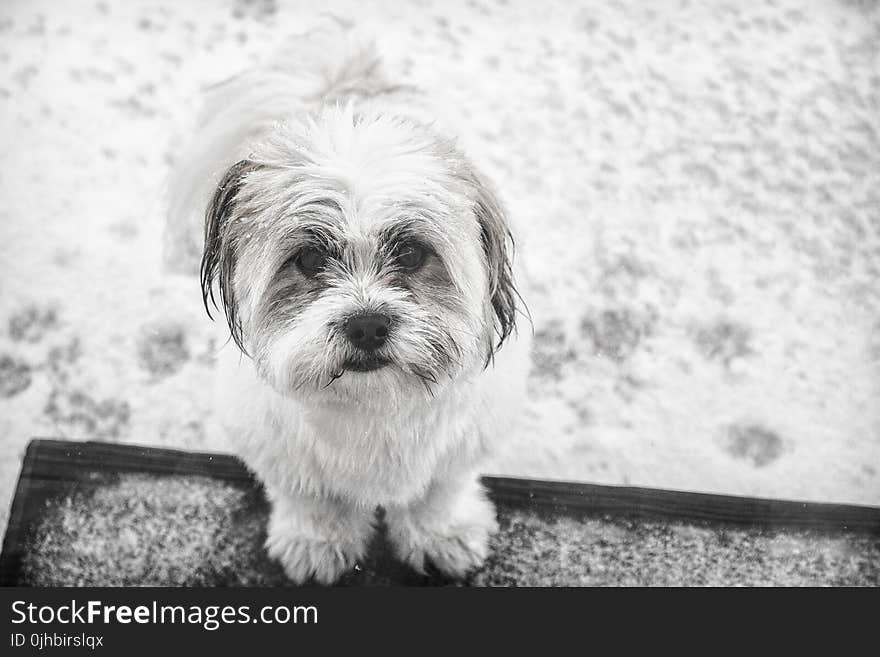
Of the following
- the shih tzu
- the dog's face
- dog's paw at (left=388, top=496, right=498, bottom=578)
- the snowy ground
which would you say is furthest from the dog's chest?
the snowy ground

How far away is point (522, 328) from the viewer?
1.37 meters

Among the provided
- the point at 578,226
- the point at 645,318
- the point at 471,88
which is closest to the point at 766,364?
the point at 645,318

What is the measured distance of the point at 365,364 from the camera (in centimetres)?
100

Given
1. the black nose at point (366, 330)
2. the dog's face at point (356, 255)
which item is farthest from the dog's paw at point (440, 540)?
the black nose at point (366, 330)

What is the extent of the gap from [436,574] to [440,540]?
0.08 m

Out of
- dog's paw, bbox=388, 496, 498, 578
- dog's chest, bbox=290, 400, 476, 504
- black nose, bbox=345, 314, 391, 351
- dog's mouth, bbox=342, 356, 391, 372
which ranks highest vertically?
black nose, bbox=345, 314, 391, 351

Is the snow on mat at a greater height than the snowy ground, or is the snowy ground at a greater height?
the snowy ground

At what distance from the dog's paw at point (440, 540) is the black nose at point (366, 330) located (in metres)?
0.65

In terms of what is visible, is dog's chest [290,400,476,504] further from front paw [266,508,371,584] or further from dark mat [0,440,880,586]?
dark mat [0,440,880,586]

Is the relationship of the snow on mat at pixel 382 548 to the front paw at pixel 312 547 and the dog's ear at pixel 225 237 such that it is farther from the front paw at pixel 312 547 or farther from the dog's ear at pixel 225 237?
the dog's ear at pixel 225 237

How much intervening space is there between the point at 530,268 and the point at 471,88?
72 cm

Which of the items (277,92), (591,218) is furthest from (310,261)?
(591,218)

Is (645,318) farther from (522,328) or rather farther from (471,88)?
(471,88)

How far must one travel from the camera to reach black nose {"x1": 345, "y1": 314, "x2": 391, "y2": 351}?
977 mm
